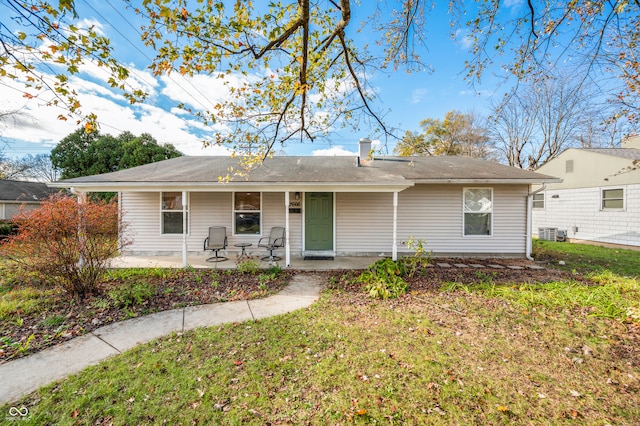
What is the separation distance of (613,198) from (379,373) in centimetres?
1456

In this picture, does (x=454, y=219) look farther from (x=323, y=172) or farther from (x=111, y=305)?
(x=111, y=305)

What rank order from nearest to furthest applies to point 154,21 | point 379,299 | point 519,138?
1. point 154,21
2. point 379,299
3. point 519,138

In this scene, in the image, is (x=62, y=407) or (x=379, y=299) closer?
(x=62, y=407)

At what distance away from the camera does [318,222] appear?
8.39 meters

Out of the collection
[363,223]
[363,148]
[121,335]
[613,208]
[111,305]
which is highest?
[363,148]

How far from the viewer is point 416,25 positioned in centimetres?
431

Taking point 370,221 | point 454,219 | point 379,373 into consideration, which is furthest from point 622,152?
point 379,373

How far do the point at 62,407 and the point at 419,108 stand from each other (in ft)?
24.0

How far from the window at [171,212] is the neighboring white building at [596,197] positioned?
13.5m

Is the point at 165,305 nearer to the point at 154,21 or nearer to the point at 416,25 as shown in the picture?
the point at 154,21

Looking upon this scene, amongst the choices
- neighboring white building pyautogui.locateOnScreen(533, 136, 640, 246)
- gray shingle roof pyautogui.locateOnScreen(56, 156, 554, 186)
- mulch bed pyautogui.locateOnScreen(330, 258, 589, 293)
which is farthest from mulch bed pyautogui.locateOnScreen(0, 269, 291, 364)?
neighboring white building pyautogui.locateOnScreen(533, 136, 640, 246)

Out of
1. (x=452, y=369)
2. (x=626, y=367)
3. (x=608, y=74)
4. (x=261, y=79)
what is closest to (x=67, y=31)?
(x=261, y=79)

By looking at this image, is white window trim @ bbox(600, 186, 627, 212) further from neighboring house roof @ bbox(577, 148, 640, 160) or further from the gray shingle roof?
the gray shingle roof

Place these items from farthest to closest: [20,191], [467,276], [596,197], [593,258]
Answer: [20,191]
[596,197]
[593,258]
[467,276]
